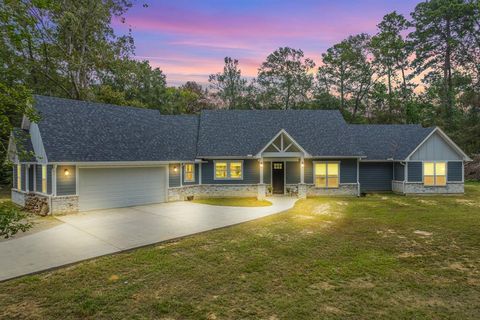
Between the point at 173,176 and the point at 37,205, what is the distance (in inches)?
276

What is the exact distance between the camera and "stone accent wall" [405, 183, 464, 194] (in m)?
18.8

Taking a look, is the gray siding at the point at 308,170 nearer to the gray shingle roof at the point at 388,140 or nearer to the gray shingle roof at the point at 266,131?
the gray shingle roof at the point at 266,131

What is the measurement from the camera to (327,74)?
3853 centimetres

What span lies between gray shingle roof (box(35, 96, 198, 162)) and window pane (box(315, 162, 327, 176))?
8728 millimetres

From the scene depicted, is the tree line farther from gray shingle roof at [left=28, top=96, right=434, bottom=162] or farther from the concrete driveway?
the concrete driveway

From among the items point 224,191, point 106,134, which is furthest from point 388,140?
point 106,134

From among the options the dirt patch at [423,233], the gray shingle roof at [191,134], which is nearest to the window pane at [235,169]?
the gray shingle roof at [191,134]

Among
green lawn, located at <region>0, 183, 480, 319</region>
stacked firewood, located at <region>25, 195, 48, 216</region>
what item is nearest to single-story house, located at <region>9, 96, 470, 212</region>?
stacked firewood, located at <region>25, 195, 48, 216</region>

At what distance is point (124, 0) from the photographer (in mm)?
25797

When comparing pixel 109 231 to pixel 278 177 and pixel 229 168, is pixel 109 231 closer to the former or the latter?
pixel 229 168

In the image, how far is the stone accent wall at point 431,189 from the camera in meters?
18.8

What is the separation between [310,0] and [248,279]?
20209 mm

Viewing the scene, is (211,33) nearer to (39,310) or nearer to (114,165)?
(114,165)

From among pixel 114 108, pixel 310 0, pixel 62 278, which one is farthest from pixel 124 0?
pixel 62 278
